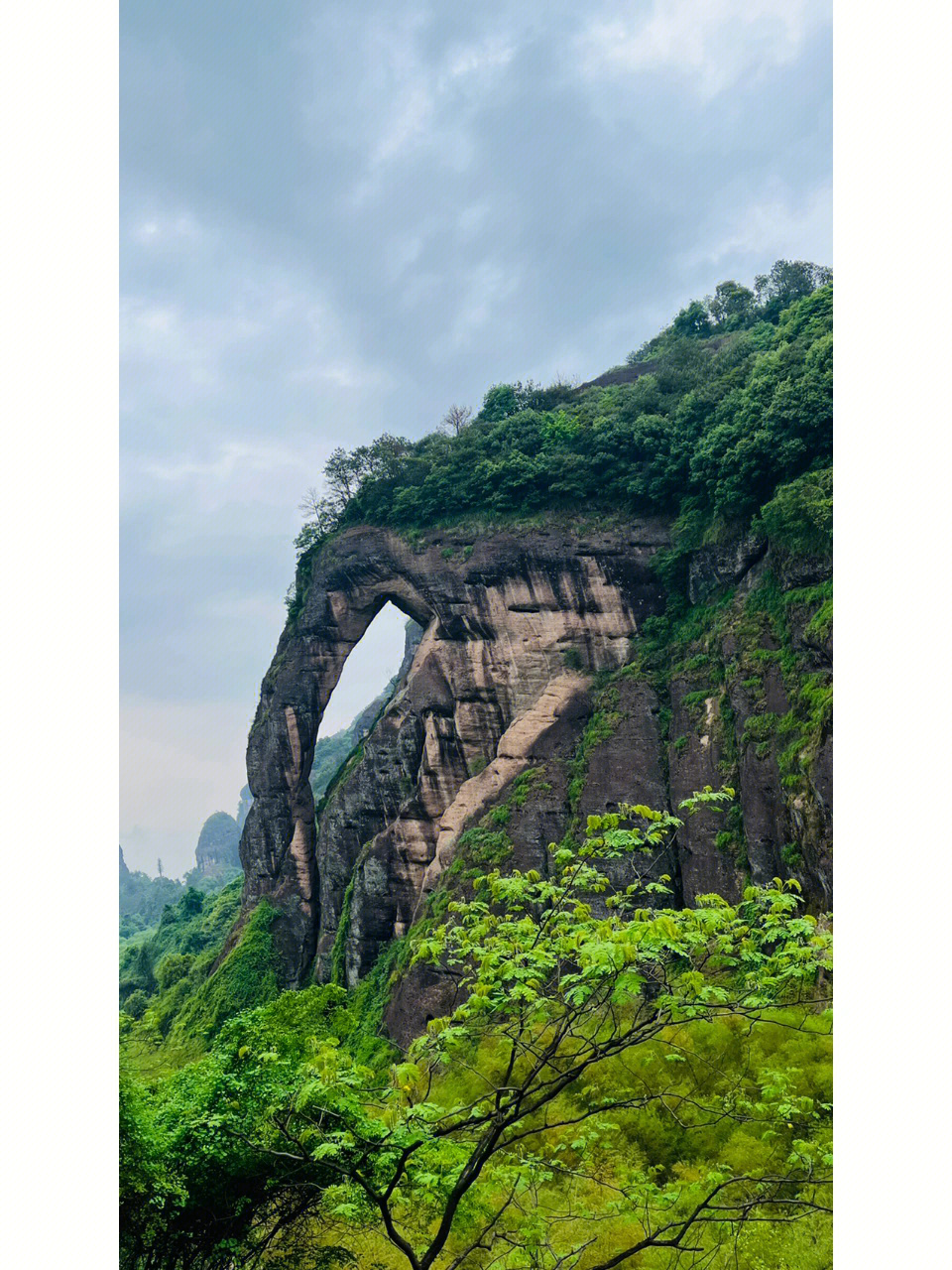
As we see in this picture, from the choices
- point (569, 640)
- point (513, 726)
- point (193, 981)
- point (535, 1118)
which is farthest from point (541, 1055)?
point (193, 981)

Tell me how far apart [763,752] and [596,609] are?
7.00m

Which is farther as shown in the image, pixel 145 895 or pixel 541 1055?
pixel 145 895

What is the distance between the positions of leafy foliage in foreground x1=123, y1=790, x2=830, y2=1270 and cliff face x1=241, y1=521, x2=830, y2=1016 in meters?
5.61

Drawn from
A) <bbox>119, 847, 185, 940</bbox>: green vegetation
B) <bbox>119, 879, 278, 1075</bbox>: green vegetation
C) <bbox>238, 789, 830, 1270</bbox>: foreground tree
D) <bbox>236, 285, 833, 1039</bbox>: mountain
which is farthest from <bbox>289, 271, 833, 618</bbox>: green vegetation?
<bbox>119, 847, 185, 940</bbox>: green vegetation

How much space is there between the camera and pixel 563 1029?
13.3 feet

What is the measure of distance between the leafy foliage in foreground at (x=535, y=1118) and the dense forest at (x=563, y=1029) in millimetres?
35

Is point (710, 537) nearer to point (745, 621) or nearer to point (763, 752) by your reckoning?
point (745, 621)

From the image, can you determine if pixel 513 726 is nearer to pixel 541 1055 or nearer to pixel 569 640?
pixel 569 640

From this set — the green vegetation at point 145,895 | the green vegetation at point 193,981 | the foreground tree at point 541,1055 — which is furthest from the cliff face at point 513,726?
the green vegetation at point 145,895

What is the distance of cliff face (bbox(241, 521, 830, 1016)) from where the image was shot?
54.0 ft

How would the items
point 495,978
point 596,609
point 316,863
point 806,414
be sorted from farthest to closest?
1. point 316,863
2. point 596,609
3. point 806,414
4. point 495,978

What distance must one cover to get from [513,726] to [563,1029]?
56.4 ft

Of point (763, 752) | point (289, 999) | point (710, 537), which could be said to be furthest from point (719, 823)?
point (289, 999)

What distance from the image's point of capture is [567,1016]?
4.12 m
